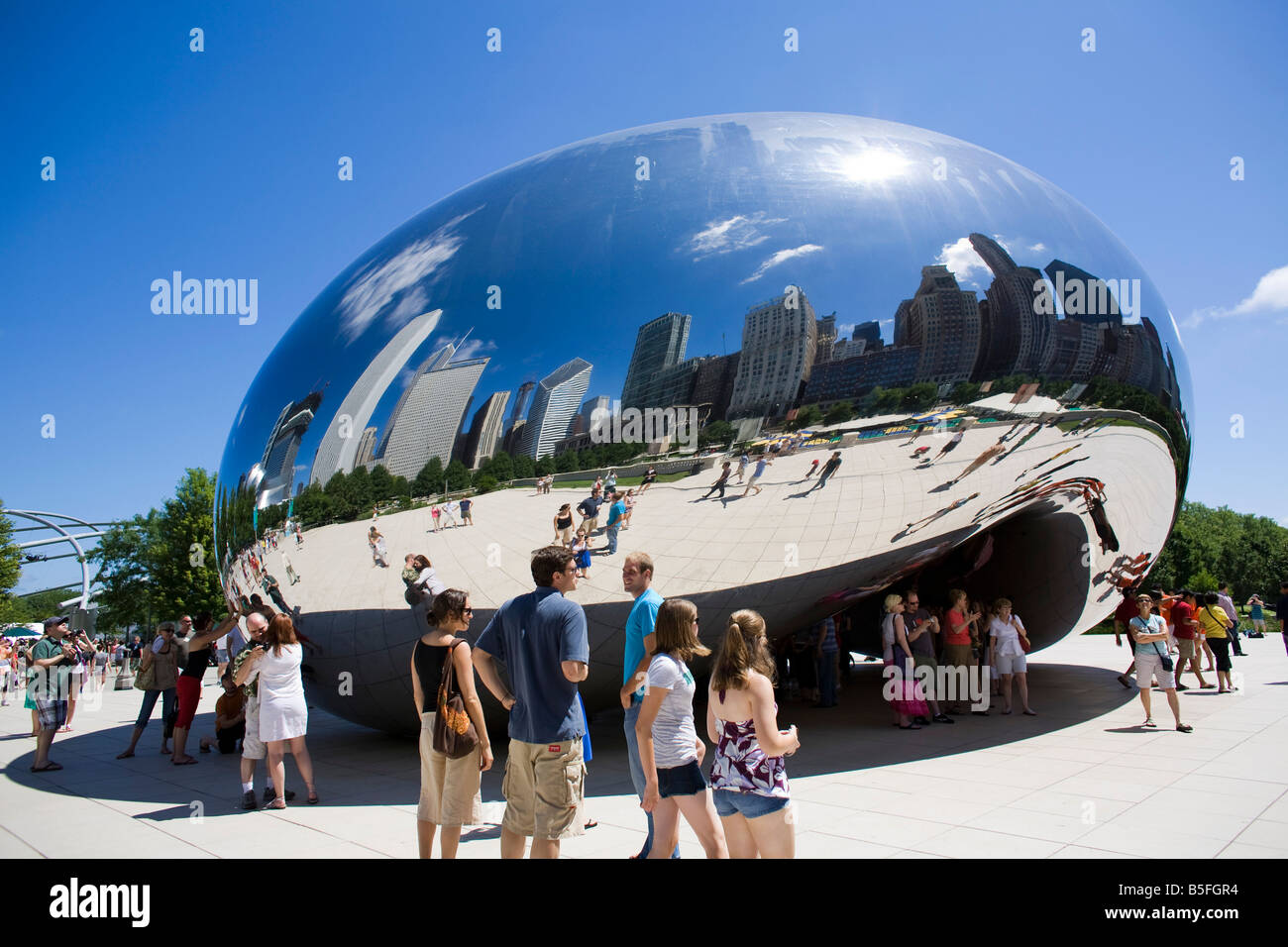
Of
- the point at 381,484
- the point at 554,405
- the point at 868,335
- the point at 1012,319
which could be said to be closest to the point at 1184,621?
the point at 1012,319

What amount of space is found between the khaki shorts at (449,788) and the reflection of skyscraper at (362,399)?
→ 2958mm

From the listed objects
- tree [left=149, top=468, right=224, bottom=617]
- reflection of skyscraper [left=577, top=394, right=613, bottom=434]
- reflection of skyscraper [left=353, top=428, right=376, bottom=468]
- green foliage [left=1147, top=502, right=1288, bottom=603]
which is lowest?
green foliage [left=1147, top=502, right=1288, bottom=603]

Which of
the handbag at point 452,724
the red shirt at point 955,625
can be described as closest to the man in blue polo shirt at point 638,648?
the handbag at point 452,724

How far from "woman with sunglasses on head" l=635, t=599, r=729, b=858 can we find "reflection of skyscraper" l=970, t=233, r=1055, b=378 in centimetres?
418

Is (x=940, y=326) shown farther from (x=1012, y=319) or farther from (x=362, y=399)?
(x=362, y=399)

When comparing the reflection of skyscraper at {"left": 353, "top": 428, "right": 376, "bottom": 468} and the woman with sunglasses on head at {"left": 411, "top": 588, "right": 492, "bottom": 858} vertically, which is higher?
the reflection of skyscraper at {"left": 353, "top": 428, "right": 376, "bottom": 468}

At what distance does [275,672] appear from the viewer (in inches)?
251

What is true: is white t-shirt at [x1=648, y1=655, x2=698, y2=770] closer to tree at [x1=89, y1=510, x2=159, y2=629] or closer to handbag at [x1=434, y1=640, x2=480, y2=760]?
handbag at [x1=434, y1=640, x2=480, y2=760]

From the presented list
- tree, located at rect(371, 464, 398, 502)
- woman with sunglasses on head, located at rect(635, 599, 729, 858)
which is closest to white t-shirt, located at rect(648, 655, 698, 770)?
woman with sunglasses on head, located at rect(635, 599, 729, 858)

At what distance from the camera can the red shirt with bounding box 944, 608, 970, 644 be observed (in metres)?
9.54

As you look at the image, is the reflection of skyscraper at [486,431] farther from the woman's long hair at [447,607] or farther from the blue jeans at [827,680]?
the blue jeans at [827,680]

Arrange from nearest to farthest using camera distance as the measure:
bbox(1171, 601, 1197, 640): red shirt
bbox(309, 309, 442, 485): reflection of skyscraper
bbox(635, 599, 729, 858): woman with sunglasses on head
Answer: bbox(635, 599, 729, 858): woman with sunglasses on head < bbox(309, 309, 442, 485): reflection of skyscraper < bbox(1171, 601, 1197, 640): red shirt

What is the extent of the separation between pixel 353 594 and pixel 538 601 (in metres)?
3.36
